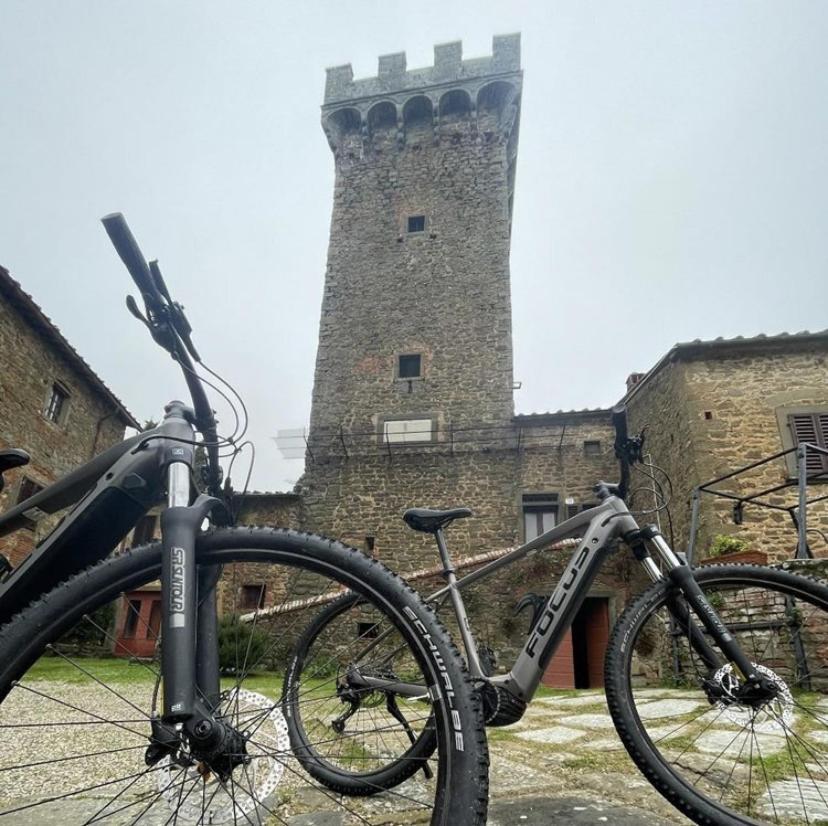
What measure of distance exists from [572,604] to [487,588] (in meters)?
7.80

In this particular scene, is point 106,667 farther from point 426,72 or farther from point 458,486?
point 426,72

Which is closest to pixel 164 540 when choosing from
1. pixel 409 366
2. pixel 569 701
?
pixel 569 701

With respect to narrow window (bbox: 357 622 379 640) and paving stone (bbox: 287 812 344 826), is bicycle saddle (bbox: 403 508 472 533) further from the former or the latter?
paving stone (bbox: 287 812 344 826)

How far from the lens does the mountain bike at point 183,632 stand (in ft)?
3.63

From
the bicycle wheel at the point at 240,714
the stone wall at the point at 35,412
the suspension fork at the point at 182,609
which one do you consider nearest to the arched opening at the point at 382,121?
the stone wall at the point at 35,412

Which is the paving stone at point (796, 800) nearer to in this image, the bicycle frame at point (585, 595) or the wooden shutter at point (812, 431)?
the bicycle frame at point (585, 595)

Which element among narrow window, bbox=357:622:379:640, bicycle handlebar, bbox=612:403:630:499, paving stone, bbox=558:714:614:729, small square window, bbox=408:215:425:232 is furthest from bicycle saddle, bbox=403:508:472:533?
small square window, bbox=408:215:425:232

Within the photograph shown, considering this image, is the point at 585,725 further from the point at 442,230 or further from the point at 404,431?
the point at 442,230

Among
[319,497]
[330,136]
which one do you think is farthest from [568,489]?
[330,136]

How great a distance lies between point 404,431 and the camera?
540 inches

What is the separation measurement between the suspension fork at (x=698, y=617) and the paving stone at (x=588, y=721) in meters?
1.70

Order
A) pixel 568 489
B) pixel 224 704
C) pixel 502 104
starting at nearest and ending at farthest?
pixel 224 704 < pixel 568 489 < pixel 502 104

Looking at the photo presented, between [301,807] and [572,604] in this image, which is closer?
[301,807]

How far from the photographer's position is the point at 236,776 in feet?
5.34
